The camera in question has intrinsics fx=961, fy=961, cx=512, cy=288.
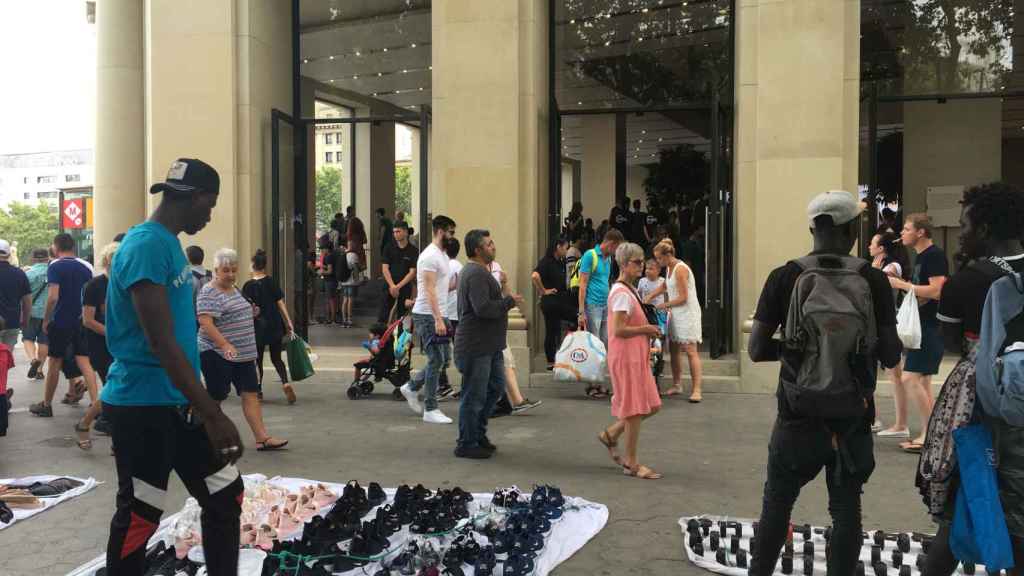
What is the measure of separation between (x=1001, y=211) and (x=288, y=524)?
4223 millimetres

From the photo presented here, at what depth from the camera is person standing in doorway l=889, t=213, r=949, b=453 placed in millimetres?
7840

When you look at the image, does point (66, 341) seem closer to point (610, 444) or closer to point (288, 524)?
point (288, 524)

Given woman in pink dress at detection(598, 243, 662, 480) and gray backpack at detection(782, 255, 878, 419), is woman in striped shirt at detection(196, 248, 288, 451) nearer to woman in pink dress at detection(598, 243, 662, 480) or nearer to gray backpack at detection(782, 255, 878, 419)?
woman in pink dress at detection(598, 243, 662, 480)

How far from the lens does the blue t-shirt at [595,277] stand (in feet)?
38.0

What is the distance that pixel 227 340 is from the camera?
8.05 metres

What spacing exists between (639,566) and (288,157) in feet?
34.1

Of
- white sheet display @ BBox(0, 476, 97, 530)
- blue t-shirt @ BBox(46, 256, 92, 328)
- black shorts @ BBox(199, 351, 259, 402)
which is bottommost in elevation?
white sheet display @ BBox(0, 476, 97, 530)

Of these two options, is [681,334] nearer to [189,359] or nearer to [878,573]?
[878,573]

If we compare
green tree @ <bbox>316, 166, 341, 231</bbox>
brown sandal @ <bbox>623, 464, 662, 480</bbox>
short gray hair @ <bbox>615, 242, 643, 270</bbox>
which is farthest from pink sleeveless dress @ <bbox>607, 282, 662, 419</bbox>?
green tree @ <bbox>316, 166, 341, 231</bbox>

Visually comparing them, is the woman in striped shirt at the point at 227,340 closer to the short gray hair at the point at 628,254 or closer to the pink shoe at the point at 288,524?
the pink shoe at the point at 288,524

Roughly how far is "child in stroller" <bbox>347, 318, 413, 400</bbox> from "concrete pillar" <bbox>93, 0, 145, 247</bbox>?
292 inches

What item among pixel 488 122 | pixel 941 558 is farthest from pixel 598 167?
pixel 941 558

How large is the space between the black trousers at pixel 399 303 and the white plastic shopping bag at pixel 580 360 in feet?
8.03

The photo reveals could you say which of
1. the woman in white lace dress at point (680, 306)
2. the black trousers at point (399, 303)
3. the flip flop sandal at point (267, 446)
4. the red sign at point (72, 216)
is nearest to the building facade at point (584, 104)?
the woman in white lace dress at point (680, 306)
